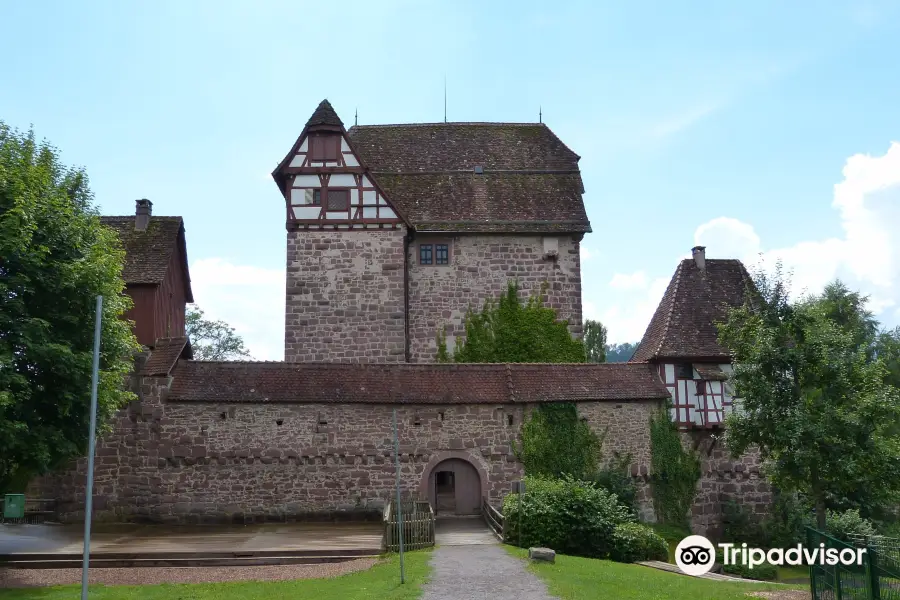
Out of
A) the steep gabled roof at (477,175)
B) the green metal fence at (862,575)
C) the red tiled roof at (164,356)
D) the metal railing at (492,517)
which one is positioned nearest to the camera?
the green metal fence at (862,575)

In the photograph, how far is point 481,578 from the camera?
15.4 meters

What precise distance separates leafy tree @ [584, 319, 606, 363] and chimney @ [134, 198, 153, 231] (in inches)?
963

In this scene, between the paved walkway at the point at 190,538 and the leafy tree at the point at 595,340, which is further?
the leafy tree at the point at 595,340

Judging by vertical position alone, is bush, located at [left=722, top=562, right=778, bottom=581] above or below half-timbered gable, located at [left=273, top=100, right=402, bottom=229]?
below

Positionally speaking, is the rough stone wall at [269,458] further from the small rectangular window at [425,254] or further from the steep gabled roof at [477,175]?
the steep gabled roof at [477,175]

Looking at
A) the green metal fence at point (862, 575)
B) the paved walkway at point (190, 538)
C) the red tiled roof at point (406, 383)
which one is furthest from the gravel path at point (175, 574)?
the green metal fence at point (862, 575)

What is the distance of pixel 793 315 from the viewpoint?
1916cm

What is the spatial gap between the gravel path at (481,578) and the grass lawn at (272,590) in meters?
0.37

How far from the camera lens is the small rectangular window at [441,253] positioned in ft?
102

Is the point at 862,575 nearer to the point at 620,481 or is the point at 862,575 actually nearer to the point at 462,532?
the point at 462,532

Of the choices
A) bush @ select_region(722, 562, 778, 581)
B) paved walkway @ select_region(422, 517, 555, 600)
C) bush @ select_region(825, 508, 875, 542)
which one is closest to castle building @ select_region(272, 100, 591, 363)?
paved walkway @ select_region(422, 517, 555, 600)

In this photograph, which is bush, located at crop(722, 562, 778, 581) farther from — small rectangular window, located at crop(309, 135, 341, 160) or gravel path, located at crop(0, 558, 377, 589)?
small rectangular window, located at crop(309, 135, 341, 160)

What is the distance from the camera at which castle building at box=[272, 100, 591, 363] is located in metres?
29.5

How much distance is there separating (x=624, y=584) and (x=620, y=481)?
9126 mm
